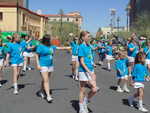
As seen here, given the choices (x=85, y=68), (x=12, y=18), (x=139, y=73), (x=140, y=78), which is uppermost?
(x=12, y=18)

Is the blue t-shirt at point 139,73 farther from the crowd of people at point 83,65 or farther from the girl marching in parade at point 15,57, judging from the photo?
the girl marching in parade at point 15,57

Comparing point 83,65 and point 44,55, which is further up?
point 44,55

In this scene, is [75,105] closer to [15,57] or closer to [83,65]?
[83,65]

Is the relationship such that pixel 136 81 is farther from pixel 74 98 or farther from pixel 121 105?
pixel 74 98

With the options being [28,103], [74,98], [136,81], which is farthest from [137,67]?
[28,103]

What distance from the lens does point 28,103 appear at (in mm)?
7395

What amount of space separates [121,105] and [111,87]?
2522 millimetres

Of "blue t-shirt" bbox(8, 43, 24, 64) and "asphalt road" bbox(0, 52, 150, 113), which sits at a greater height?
"blue t-shirt" bbox(8, 43, 24, 64)

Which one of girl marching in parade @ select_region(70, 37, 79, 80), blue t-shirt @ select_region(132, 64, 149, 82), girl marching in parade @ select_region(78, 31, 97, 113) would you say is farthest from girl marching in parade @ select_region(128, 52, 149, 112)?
girl marching in parade @ select_region(70, 37, 79, 80)

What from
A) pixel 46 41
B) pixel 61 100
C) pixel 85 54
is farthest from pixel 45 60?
pixel 85 54

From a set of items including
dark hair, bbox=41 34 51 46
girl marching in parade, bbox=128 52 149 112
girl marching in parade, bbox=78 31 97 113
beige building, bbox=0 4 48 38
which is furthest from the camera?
beige building, bbox=0 4 48 38

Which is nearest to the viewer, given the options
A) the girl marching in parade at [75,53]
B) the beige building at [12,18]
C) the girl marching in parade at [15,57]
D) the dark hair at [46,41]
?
the dark hair at [46,41]

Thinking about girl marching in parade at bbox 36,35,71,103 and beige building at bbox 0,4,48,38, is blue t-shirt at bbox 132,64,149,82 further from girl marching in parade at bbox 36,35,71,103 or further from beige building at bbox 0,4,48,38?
beige building at bbox 0,4,48,38

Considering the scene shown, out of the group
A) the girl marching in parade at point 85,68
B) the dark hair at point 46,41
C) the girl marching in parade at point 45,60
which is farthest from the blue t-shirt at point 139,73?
the dark hair at point 46,41
